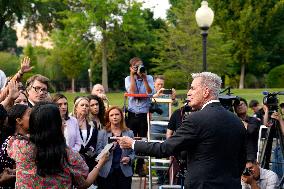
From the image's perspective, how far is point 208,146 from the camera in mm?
4527

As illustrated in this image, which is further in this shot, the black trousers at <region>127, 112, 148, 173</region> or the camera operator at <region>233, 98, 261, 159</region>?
the black trousers at <region>127, 112, 148, 173</region>

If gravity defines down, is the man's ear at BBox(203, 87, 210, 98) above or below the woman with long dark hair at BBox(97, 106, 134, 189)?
above

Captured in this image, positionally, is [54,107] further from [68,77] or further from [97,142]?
[68,77]

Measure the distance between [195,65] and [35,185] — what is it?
34.5 meters

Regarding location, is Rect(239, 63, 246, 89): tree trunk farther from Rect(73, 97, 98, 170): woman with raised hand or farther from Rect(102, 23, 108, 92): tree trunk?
Rect(73, 97, 98, 170): woman with raised hand

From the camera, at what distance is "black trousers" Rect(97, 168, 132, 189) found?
6.81 meters

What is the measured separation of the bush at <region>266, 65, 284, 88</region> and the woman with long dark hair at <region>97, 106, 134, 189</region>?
145 feet

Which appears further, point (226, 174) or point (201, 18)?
point (201, 18)

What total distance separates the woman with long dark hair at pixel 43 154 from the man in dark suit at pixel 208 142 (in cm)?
96

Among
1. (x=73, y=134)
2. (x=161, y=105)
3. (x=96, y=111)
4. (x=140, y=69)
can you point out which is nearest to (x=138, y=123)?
(x=161, y=105)

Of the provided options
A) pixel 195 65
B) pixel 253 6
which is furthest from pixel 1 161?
pixel 253 6

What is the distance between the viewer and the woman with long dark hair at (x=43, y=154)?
13.1 ft

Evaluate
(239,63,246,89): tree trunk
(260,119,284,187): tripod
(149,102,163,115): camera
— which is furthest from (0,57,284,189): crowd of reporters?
(239,63,246,89): tree trunk

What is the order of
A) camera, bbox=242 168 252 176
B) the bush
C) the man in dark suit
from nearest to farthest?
the man in dark suit → camera, bbox=242 168 252 176 → the bush
